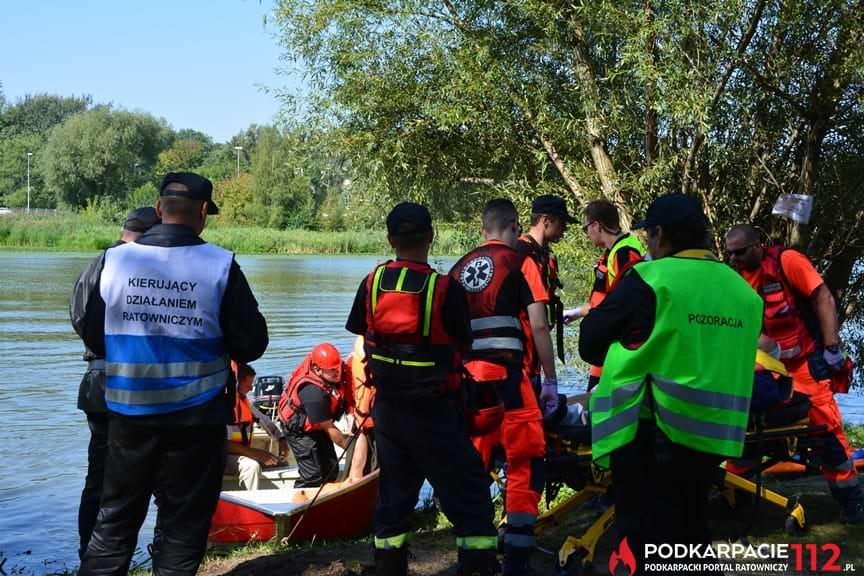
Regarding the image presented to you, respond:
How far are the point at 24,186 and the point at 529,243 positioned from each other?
380ft

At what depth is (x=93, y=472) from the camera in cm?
612

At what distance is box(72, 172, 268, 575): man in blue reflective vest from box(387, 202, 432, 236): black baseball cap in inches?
34.7

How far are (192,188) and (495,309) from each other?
1.81m

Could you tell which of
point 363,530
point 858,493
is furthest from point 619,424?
point 363,530

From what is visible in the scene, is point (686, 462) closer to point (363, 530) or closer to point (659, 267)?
Answer: point (659, 267)

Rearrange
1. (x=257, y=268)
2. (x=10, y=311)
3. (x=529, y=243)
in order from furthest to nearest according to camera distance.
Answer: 1. (x=257, y=268)
2. (x=10, y=311)
3. (x=529, y=243)

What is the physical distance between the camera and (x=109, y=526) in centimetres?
480

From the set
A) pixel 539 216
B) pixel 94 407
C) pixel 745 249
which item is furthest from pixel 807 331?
pixel 94 407

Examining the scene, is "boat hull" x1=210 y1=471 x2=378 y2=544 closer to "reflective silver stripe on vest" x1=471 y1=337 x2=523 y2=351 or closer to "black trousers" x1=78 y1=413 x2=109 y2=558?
"black trousers" x1=78 y1=413 x2=109 y2=558

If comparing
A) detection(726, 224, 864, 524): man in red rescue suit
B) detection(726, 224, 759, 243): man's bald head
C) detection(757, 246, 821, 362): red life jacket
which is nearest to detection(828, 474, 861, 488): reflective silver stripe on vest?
detection(726, 224, 864, 524): man in red rescue suit

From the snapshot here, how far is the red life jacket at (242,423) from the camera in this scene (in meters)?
8.42

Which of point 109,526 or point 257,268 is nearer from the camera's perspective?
point 109,526

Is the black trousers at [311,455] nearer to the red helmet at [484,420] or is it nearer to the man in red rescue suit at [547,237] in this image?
the man in red rescue suit at [547,237]

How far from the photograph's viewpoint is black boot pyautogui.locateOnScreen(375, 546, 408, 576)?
204 inches
